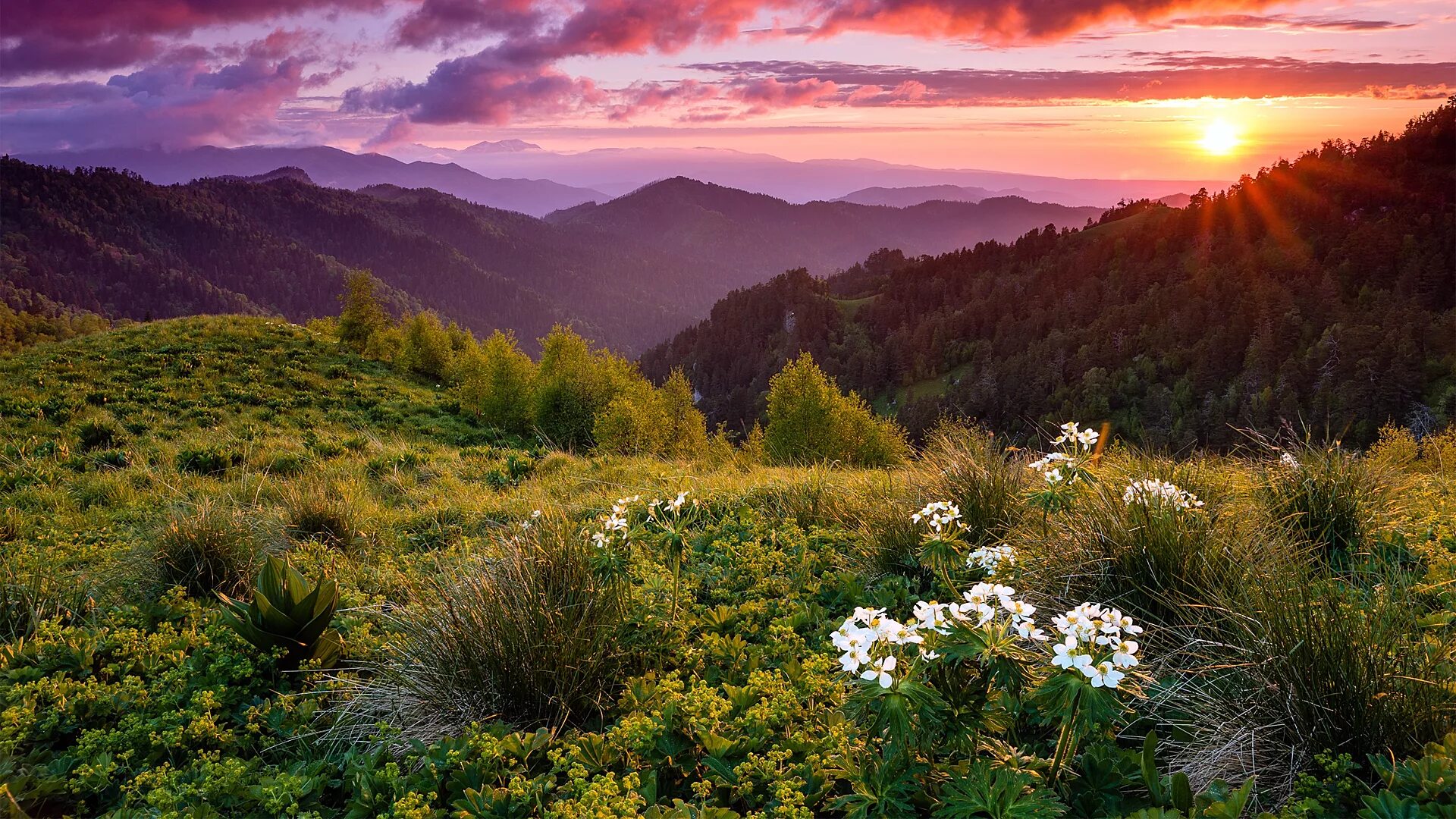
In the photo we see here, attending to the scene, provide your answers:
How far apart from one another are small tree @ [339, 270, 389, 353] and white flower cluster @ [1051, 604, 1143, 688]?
130ft

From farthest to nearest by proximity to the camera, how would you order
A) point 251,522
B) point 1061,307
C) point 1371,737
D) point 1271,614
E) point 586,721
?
point 1061,307 → point 251,522 → point 586,721 → point 1271,614 → point 1371,737

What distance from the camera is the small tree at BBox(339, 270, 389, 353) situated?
3681cm

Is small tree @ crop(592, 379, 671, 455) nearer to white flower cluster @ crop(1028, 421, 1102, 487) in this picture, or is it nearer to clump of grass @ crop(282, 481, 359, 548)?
clump of grass @ crop(282, 481, 359, 548)

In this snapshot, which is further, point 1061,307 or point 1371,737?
point 1061,307

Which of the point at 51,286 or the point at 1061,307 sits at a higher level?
the point at 51,286

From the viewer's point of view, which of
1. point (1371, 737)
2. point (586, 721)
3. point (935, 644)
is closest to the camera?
point (935, 644)

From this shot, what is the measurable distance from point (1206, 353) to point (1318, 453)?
12625cm

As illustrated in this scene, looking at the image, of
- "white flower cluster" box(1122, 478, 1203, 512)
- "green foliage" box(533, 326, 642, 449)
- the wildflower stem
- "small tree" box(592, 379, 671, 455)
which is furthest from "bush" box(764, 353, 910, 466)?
the wildflower stem

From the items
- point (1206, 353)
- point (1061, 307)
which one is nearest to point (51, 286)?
point (1061, 307)

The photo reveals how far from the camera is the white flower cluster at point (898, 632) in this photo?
7.75 feet

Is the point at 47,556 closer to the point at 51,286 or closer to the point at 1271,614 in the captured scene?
the point at 1271,614

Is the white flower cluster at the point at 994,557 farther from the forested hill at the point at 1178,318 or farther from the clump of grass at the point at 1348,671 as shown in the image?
the forested hill at the point at 1178,318

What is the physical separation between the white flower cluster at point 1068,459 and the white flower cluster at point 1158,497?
347 millimetres

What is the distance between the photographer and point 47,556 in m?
5.79
